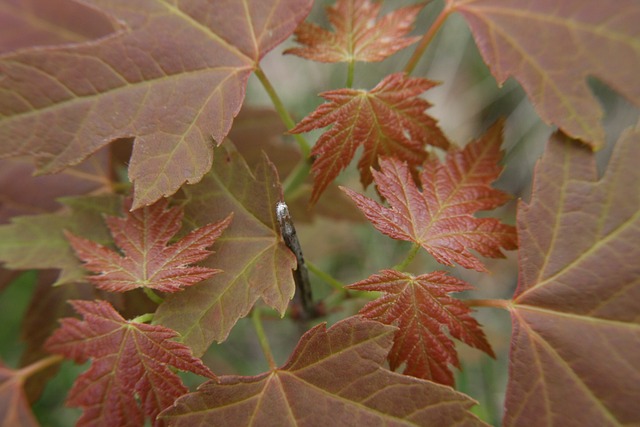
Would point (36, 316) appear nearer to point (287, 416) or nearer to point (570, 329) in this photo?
point (287, 416)

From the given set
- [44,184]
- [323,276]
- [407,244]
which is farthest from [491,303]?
[407,244]

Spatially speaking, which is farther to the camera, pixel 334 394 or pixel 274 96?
pixel 274 96

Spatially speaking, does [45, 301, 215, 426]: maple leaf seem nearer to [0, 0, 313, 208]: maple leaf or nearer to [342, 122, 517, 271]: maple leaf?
[0, 0, 313, 208]: maple leaf

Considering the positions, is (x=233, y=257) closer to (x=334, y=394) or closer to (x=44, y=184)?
(x=334, y=394)

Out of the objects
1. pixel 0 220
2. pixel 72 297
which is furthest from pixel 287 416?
pixel 0 220

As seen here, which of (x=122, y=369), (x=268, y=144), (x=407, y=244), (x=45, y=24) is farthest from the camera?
(x=407, y=244)

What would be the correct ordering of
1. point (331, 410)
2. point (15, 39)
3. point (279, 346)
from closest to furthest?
point (331, 410), point (15, 39), point (279, 346)

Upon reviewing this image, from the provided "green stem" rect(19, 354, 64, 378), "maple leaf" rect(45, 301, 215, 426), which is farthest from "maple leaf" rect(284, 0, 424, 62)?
"green stem" rect(19, 354, 64, 378)

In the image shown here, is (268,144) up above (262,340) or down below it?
above
